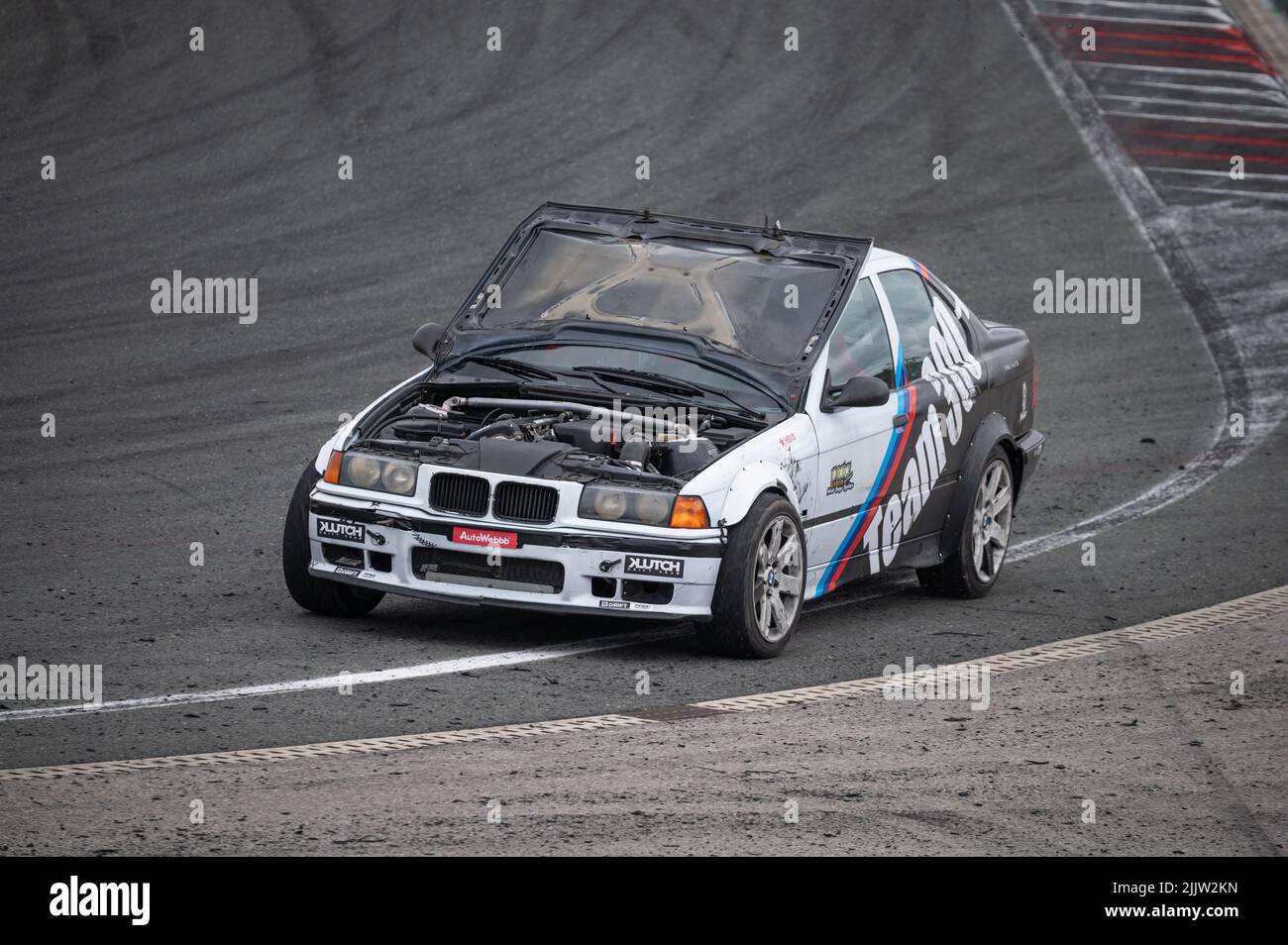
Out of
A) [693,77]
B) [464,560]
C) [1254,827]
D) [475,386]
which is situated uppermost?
[693,77]

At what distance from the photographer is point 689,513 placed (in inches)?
342

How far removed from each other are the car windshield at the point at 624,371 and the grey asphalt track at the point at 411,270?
113cm

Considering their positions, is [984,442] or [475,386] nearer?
[475,386]

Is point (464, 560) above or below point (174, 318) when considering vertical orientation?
below

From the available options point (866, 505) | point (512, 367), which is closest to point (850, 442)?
point (866, 505)

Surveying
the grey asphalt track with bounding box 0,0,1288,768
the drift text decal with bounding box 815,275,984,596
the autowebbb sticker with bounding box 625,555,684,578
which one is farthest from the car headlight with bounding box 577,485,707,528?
the drift text decal with bounding box 815,275,984,596

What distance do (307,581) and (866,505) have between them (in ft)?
8.78

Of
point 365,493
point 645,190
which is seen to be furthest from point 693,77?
point 365,493

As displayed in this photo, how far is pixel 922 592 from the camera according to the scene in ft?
35.8

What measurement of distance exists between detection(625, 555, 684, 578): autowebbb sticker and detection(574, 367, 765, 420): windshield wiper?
1.05 metres

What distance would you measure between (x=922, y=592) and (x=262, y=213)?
9798 millimetres

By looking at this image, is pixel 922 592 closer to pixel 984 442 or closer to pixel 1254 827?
pixel 984 442

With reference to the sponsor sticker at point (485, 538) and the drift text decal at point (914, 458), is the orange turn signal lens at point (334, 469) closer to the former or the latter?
the sponsor sticker at point (485, 538)

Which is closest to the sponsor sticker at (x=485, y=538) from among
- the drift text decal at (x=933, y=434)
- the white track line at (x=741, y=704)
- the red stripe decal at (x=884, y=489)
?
the white track line at (x=741, y=704)
